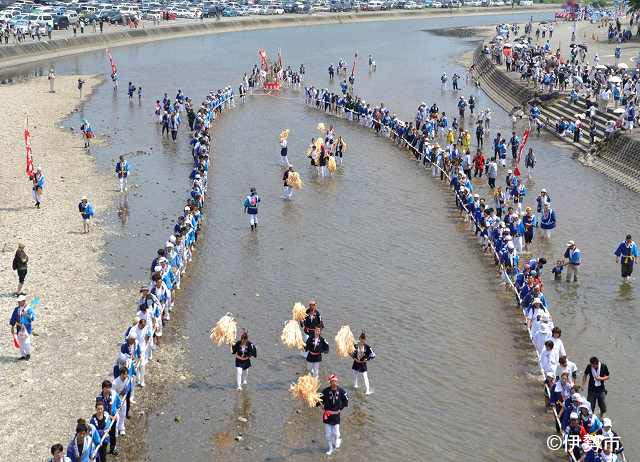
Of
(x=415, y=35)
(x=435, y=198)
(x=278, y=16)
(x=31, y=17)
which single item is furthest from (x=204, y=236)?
(x=278, y=16)

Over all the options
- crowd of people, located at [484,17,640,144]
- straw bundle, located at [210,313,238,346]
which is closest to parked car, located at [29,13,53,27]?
crowd of people, located at [484,17,640,144]

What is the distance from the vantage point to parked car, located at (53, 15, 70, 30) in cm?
9256

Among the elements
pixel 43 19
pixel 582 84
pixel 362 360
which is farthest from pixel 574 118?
pixel 43 19

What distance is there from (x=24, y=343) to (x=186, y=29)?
9214 cm

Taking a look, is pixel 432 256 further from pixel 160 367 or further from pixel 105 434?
pixel 105 434

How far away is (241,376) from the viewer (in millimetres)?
18672

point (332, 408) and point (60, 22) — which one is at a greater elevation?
point (332, 408)

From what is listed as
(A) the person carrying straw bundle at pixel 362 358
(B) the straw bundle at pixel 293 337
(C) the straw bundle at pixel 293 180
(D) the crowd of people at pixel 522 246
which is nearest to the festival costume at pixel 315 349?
(A) the person carrying straw bundle at pixel 362 358

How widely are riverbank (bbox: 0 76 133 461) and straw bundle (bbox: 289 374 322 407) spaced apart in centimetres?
422

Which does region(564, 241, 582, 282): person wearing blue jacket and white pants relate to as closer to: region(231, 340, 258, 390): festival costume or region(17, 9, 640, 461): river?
region(17, 9, 640, 461): river

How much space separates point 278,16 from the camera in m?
126

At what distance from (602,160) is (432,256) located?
16.4 metres

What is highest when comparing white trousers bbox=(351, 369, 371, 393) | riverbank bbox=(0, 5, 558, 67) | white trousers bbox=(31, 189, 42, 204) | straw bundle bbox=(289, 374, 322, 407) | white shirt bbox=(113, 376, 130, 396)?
white shirt bbox=(113, 376, 130, 396)

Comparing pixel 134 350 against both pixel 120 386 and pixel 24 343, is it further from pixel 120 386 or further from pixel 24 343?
pixel 24 343
